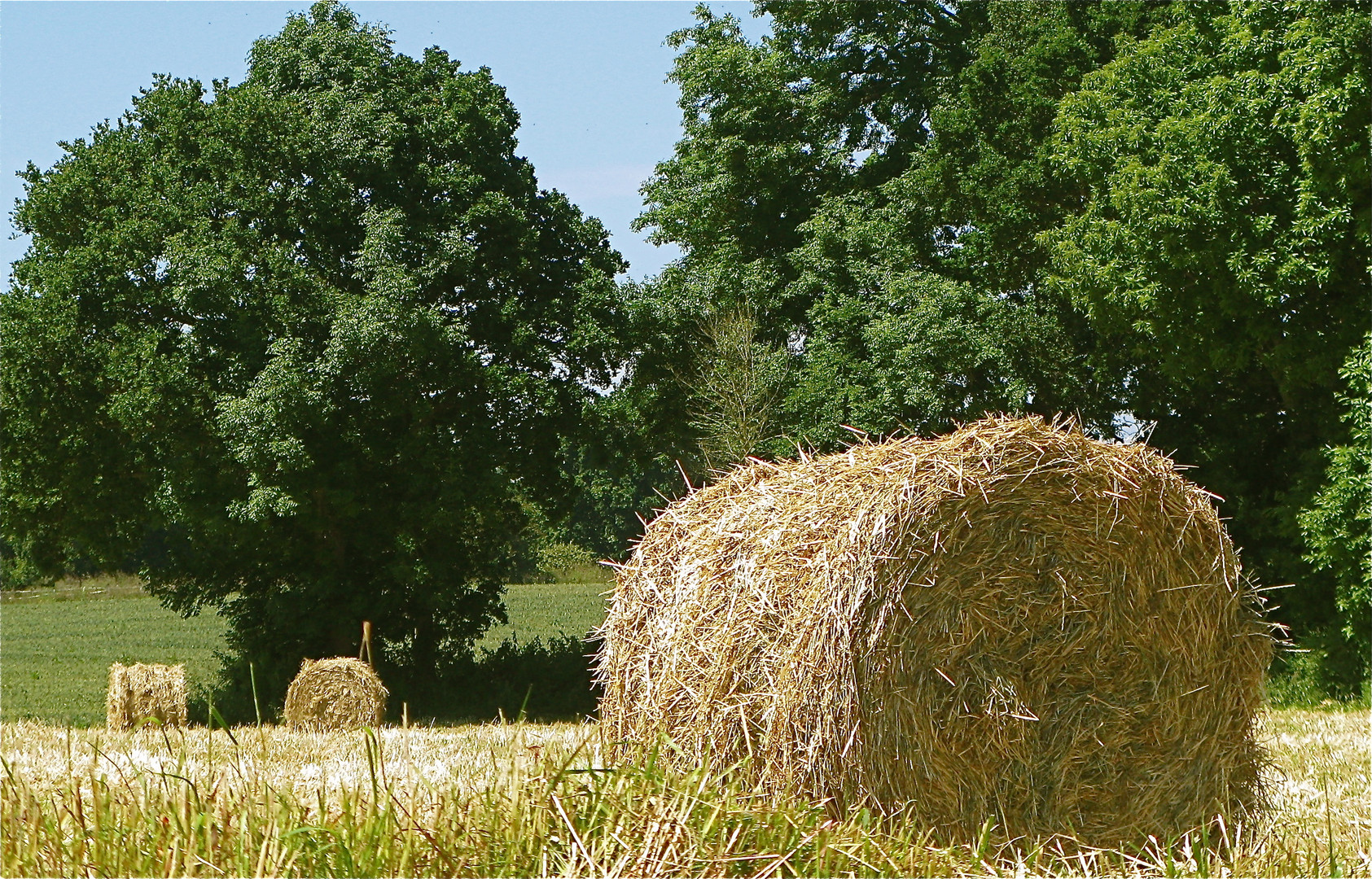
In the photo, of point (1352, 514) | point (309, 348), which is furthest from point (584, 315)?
point (1352, 514)

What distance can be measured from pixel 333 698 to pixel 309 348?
219 inches

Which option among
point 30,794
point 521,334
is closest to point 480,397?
point 521,334

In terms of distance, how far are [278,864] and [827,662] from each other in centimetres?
247

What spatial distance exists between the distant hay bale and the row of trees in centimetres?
282

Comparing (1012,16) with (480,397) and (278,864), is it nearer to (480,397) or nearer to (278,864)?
(480,397)

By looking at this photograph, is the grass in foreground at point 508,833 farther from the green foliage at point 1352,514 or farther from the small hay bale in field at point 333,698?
the green foliage at point 1352,514

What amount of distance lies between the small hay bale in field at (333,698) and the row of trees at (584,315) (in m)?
3.06

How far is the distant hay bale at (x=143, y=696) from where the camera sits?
13.2m

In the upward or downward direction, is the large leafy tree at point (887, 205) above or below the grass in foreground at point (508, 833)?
above

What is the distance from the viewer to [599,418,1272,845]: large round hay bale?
5.45 metres

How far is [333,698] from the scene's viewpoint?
13.5 metres

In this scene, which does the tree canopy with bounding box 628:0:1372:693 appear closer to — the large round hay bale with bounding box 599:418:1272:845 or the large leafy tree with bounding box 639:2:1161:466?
the large leafy tree with bounding box 639:2:1161:466

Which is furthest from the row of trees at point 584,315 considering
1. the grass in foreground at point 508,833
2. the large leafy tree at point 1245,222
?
the grass in foreground at point 508,833

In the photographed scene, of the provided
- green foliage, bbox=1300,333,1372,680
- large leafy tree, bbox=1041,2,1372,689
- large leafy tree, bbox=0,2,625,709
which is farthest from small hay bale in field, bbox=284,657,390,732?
green foliage, bbox=1300,333,1372,680
